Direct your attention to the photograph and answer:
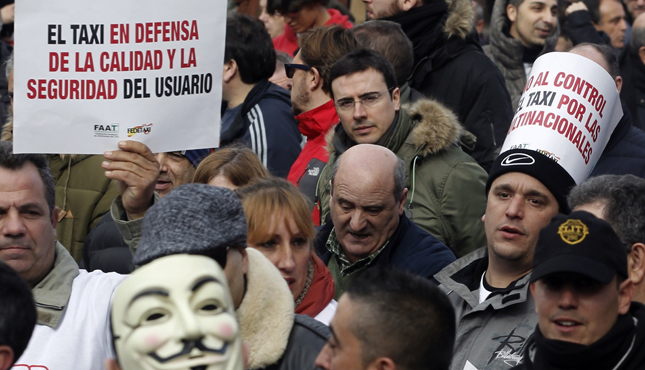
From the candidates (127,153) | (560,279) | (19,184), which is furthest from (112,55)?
(560,279)

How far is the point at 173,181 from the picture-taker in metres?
5.32

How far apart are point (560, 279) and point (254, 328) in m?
1.01

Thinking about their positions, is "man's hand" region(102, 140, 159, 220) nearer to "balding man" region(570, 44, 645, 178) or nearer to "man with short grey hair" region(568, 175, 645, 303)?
"man with short grey hair" region(568, 175, 645, 303)

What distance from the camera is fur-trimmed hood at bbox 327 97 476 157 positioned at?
16.8ft

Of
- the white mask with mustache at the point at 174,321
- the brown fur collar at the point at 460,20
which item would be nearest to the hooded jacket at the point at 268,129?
the brown fur collar at the point at 460,20

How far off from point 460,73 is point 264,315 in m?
3.58

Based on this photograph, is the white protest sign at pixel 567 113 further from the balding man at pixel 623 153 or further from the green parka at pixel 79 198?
the green parka at pixel 79 198

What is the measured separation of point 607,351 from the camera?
112 inches

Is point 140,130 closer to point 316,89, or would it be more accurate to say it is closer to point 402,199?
point 402,199

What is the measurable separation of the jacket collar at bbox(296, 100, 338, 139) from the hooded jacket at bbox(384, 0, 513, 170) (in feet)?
2.71

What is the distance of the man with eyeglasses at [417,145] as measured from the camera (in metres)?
5.05

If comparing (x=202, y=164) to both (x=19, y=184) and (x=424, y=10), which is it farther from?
(x=424, y=10)

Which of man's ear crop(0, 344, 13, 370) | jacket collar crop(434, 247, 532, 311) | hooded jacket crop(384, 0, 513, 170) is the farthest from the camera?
hooded jacket crop(384, 0, 513, 170)

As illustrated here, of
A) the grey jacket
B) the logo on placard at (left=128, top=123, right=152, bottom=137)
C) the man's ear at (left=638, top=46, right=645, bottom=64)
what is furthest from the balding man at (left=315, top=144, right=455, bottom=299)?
the man's ear at (left=638, top=46, right=645, bottom=64)
